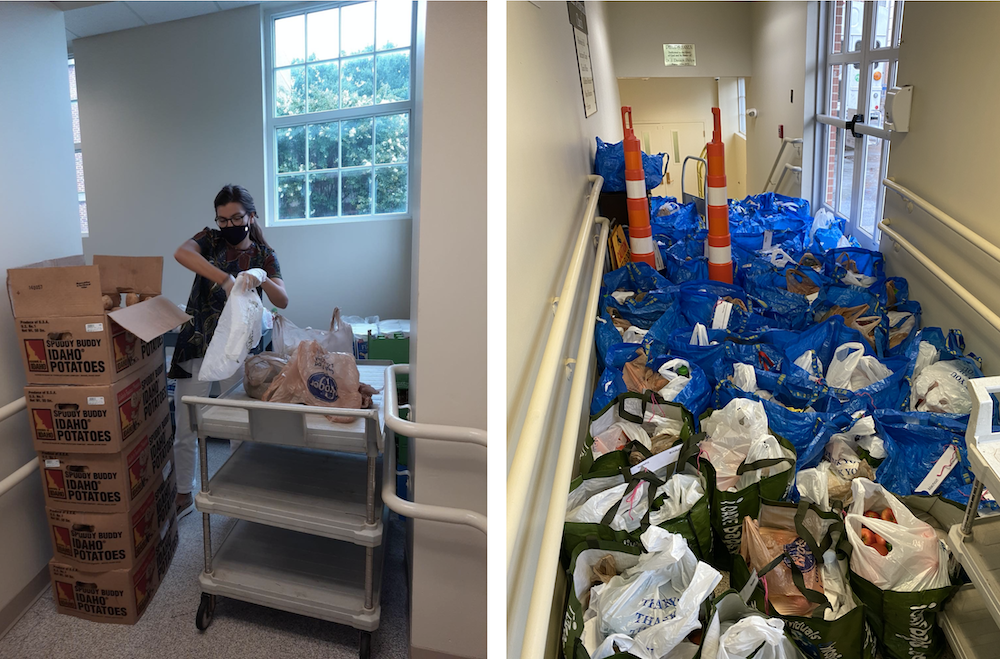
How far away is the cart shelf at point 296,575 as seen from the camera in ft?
6.62

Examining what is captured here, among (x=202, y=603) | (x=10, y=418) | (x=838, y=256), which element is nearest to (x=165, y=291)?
(x=10, y=418)

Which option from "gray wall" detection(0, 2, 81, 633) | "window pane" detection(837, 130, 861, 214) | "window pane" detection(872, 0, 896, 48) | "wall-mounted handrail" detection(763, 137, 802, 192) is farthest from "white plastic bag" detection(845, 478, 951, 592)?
"wall-mounted handrail" detection(763, 137, 802, 192)

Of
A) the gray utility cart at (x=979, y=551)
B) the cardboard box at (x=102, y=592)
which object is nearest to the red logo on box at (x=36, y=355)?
the cardboard box at (x=102, y=592)

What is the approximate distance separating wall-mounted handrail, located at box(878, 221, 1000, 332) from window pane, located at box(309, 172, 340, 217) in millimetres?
3687

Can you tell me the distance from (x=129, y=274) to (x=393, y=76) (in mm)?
2984

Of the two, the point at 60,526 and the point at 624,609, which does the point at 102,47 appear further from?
the point at 624,609

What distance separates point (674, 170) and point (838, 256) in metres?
5.33

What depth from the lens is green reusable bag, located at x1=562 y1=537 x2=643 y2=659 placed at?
1321 millimetres

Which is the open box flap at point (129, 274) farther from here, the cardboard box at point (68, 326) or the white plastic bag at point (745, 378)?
the white plastic bag at point (745, 378)

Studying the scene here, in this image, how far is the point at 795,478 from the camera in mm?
1793

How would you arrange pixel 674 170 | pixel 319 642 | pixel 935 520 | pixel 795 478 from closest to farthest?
1. pixel 935 520
2. pixel 795 478
3. pixel 319 642
4. pixel 674 170

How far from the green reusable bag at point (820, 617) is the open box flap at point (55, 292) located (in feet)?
6.70

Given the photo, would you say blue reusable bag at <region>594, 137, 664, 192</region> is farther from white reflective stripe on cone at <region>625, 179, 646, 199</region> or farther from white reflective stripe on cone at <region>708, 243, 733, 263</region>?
white reflective stripe on cone at <region>708, 243, 733, 263</region>

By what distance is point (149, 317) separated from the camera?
2.19 meters
